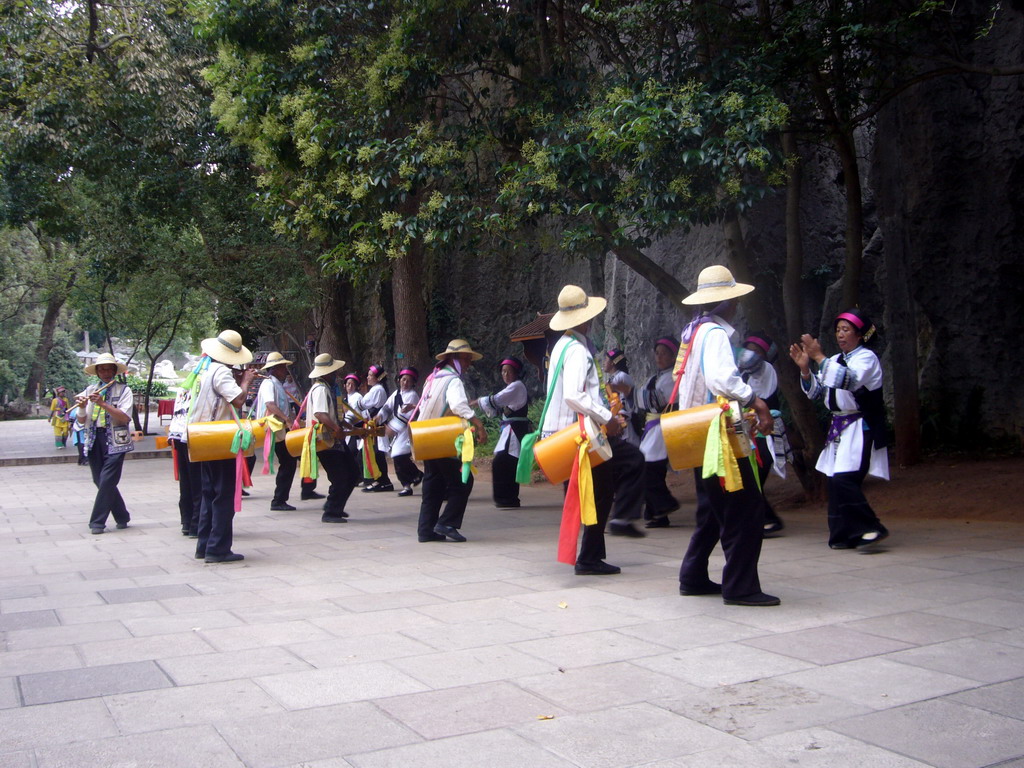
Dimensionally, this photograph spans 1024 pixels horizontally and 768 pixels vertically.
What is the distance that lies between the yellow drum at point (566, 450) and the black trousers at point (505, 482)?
4666 millimetres

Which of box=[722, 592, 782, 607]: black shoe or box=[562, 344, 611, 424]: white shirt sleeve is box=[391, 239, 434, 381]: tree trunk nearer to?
box=[562, 344, 611, 424]: white shirt sleeve

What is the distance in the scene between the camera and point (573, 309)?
260 inches

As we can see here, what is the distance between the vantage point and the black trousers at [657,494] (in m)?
9.10

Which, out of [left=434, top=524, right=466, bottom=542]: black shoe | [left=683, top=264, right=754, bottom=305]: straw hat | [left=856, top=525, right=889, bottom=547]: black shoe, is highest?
[left=683, top=264, right=754, bottom=305]: straw hat

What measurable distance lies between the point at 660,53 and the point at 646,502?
14.0 ft

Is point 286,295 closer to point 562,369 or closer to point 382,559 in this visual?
point 382,559

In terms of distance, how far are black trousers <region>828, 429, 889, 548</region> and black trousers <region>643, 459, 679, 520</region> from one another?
208cm

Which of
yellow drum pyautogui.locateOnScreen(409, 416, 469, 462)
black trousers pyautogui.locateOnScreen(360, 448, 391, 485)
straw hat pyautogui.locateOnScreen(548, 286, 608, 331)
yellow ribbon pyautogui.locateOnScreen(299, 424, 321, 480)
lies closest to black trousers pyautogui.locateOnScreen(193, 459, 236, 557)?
yellow drum pyautogui.locateOnScreen(409, 416, 469, 462)

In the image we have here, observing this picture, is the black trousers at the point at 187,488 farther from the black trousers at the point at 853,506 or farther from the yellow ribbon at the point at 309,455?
the black trousers at the point at 853,506

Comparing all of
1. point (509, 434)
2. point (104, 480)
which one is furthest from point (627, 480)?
point (104, 480)

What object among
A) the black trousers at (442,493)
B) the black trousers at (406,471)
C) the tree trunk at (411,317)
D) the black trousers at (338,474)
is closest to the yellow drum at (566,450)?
the black trousers at (442,493)

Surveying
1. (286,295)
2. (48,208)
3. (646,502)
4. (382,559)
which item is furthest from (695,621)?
(48,208)

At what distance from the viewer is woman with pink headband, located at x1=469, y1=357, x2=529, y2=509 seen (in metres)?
10.8

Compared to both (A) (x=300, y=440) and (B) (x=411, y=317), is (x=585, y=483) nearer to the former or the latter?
(A) (x=300, y=440)
